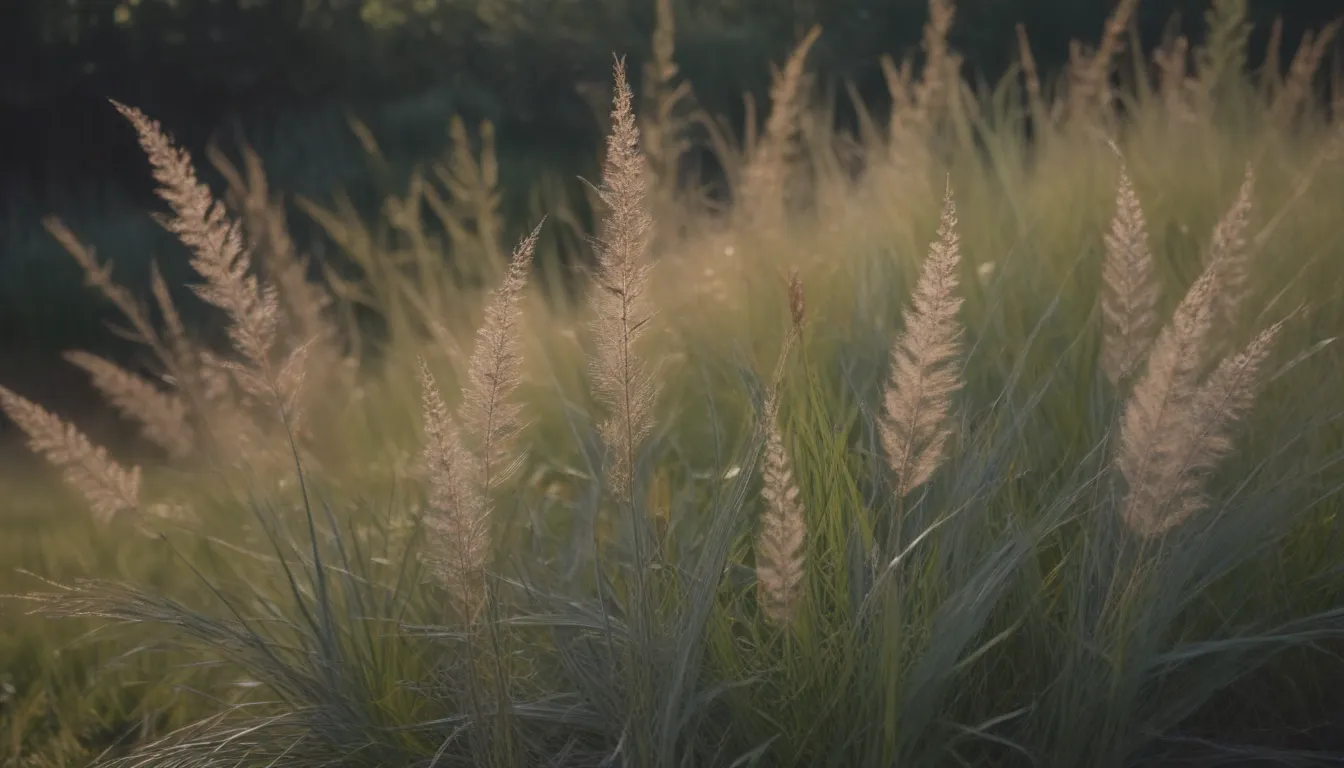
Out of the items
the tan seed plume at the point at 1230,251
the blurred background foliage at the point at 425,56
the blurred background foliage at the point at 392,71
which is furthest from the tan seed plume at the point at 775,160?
the blurred background foliage at the point at 425,56

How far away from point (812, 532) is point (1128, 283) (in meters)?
0.59

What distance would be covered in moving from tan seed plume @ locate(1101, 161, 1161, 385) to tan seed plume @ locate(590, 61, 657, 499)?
0.67 metres

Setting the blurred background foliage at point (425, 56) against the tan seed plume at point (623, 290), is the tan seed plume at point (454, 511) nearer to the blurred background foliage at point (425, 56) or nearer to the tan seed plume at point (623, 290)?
the tan seed plume at point (623, 290)

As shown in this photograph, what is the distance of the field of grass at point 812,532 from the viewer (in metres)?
1.67

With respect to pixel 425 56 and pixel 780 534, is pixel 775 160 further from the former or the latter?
pixel 425 56

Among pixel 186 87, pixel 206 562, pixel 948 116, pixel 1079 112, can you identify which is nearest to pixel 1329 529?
pixel 1079 112

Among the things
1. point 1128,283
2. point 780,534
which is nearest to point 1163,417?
Answer: point 1128,283

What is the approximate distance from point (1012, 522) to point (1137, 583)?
26 centimetres

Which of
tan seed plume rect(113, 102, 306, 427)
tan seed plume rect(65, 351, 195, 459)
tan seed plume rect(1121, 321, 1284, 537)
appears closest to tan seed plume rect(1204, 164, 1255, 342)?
tan seed plume rect(1121, 321, 1284, 537)

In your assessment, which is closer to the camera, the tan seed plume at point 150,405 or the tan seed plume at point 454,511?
the tan seed plume at point 454,511

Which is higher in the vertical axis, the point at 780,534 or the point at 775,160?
the point at 780,534

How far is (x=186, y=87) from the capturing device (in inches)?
344

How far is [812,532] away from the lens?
1961 millimetres

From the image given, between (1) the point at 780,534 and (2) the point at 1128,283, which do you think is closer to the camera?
(1) the point at 780,534
